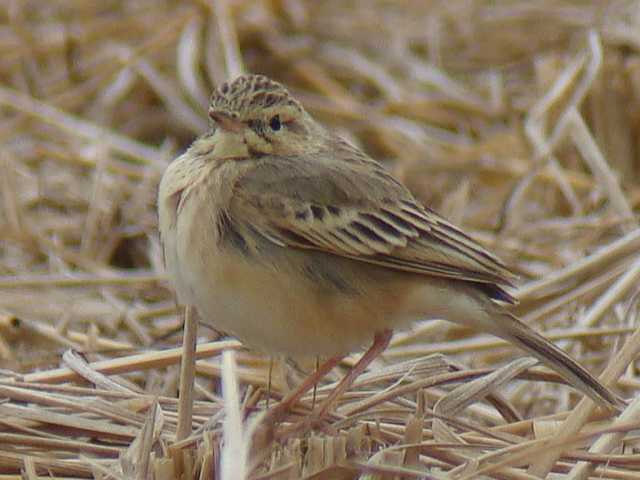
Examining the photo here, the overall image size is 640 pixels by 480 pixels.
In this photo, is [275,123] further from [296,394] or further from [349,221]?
[296,394]

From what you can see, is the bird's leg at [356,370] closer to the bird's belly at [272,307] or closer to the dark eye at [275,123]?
the bird's belly at [272,307]

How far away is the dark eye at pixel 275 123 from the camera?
15.7 ft

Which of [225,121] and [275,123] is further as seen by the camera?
[275,123]

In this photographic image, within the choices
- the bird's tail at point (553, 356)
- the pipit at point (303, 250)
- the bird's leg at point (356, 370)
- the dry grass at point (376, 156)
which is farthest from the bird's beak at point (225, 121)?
the bird's tail at point (553, 356)

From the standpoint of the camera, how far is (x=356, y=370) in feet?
15.4

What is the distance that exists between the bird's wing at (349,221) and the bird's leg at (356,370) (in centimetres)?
29

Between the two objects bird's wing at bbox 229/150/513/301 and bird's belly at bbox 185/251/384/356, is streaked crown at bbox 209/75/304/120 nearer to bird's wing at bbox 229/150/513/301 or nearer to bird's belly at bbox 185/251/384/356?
bird's wing at bbox 229/150/513/301

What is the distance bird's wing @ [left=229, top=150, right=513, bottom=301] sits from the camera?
4590 millimetres

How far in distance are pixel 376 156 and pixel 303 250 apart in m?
4.25

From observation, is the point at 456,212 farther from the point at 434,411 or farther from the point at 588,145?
the point at 434,411

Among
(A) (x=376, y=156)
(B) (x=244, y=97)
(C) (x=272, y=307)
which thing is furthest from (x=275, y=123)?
(A) (x=376, y=156)

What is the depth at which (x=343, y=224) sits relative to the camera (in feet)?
15.4

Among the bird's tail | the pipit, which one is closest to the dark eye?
the pipit

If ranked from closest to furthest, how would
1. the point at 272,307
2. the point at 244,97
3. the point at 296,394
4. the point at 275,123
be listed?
the point at 272,307
the point at 296,394
the point at 244,97
the point at 275,123
